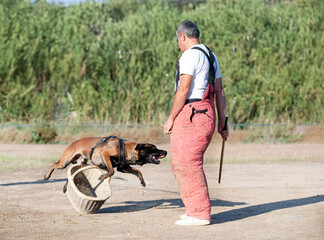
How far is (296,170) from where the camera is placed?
538 inches

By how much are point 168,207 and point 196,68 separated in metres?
2.48

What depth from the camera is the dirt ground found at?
266 inches

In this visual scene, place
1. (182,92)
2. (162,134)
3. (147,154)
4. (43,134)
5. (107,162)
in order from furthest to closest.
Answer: (162,134)
(43,134)
(147,154)
(107,162)
(182,92)

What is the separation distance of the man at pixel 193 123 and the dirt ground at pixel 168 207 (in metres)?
0.33

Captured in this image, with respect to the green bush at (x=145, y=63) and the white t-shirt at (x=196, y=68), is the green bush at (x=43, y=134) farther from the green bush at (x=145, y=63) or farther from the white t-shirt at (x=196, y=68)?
the white t-shirt at (x=196, y=68)

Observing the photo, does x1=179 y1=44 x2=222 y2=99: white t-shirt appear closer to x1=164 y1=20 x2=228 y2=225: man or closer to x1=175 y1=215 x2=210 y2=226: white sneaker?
x1=164 y1=20 x2=228 y2=225: man

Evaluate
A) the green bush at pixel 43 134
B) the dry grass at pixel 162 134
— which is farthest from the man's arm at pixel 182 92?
the green bush at pixel 43 134

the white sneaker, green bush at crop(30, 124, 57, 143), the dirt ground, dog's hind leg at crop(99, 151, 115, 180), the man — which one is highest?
the man

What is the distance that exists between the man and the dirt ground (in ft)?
1.08

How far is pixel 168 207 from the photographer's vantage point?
28.5ft

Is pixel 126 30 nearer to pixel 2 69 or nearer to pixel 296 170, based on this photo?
pixel 2 69

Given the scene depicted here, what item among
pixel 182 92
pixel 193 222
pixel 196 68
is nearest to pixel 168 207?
pixel 193 222

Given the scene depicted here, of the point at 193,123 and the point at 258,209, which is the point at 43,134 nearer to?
the point at 258,209

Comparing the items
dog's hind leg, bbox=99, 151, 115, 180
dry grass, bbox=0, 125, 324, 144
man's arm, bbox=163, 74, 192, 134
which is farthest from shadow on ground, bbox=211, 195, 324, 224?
dry grass, bbox=0, 125, 324, 144
